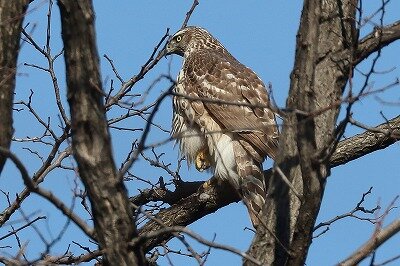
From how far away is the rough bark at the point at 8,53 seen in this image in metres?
4.61

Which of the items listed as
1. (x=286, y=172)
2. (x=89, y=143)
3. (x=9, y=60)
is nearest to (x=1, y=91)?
(x=9, y=60)

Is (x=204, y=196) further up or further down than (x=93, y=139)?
further up

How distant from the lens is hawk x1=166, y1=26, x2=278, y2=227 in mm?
7969

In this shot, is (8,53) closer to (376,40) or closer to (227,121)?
(376,40)

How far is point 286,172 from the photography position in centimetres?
450

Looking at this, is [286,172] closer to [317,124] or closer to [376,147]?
[317,124]

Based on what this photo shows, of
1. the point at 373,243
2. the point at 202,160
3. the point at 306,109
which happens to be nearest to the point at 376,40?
the point at 306,109

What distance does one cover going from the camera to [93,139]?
384 centimetres

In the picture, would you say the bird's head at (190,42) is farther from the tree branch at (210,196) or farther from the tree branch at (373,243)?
the tree branch at (373,243)

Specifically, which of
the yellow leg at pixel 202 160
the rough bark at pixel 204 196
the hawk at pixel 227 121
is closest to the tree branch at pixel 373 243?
the rough bark at pixel 204 196

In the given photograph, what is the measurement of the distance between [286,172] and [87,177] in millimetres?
1087

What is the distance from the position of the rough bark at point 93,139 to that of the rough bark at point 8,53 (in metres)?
0.85

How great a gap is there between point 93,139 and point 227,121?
453 cm

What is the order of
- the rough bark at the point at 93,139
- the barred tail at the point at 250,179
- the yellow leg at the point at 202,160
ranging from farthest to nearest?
the yellow leg at the point at 202,160, the barred tail at the point at 250,179, the rough bark at the point at 93,139
